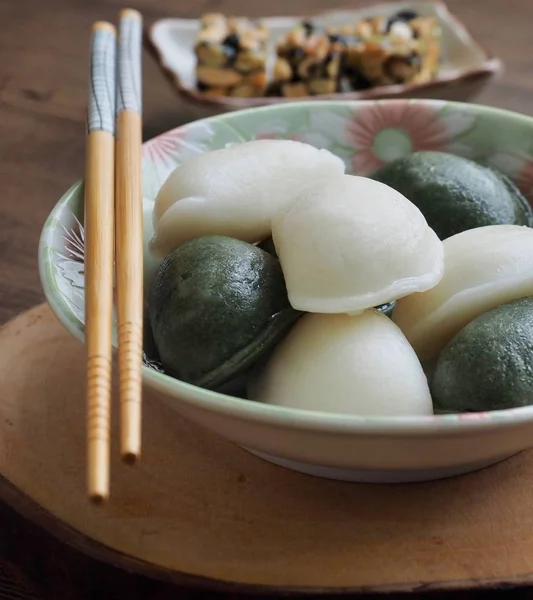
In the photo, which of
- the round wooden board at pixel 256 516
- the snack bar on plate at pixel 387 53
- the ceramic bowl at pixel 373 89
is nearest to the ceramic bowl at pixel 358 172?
the round wooden board at pixel 256 516

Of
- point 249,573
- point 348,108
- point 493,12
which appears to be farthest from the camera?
point 493,12

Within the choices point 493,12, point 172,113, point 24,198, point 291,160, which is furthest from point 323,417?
point 493,12

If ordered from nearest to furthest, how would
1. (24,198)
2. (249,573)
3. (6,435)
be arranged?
(249,573) < (6,435) < (24,198)

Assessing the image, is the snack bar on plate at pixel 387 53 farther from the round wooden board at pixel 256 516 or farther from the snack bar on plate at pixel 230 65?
the round wooden board at pixel 256 516

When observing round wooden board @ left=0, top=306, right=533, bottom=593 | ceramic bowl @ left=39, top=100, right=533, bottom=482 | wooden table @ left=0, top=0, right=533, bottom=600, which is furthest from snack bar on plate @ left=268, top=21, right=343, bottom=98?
round wooden board @ left=0, top=306, right=533, bottom=593

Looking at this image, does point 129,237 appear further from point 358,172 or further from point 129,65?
point 358,172

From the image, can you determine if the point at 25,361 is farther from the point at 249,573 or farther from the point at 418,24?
the point at 418,24

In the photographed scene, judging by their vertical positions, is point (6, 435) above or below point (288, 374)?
below

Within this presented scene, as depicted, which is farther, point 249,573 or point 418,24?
point 418,24
